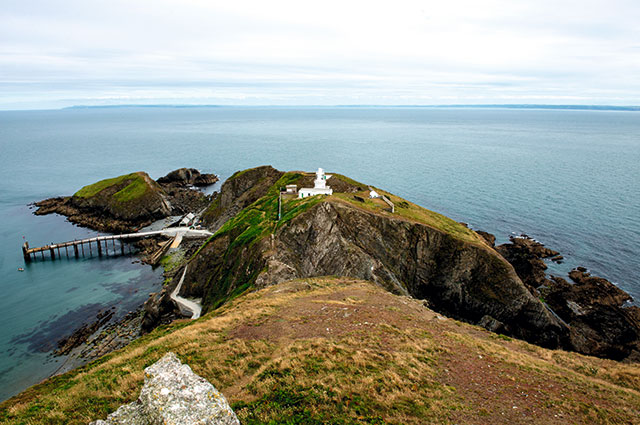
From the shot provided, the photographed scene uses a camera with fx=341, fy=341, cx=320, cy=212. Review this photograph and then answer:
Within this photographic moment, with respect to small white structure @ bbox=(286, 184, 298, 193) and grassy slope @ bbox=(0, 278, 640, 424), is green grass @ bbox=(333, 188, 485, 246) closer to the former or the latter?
small white structure @ bbox=(286, 184, 298, 193)

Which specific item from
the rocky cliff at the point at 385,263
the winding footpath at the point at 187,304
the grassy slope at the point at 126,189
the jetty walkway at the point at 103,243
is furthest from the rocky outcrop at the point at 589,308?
the grassy slope at the point at 126,189

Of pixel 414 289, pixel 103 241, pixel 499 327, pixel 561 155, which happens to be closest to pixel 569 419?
pixel 499 327

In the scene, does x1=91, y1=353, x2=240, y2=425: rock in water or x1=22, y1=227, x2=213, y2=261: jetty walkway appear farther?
x1=22, y1=227, x2=213, y2=261: jetty walkway

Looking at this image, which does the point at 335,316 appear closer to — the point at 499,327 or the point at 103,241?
the point at 499,327

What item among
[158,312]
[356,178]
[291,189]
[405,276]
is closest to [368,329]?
[405,276]

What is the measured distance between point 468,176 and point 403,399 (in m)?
114

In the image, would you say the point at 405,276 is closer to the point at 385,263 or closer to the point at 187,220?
the point at 385,263

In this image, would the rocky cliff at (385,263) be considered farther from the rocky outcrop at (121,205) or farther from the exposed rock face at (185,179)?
the exposed rock face at (185,179)

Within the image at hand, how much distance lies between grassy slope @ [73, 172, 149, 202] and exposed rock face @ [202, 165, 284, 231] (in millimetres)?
18574

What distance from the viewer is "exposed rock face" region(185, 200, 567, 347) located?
131 feet

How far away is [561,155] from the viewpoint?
15188 cm

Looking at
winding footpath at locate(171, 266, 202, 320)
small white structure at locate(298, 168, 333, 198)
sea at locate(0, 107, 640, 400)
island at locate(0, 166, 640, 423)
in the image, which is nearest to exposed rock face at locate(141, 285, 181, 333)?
island at locate(0, 166, 640, 423)

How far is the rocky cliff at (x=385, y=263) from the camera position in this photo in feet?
131

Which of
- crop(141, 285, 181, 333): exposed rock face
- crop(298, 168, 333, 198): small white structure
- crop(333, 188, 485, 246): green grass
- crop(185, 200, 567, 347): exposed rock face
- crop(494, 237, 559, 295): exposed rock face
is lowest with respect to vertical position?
crop(141, 285, 181, 333): exposed rock face
